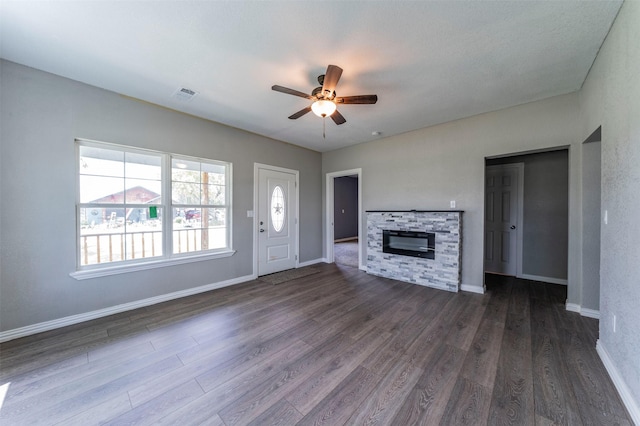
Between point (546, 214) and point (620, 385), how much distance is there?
3324 mm

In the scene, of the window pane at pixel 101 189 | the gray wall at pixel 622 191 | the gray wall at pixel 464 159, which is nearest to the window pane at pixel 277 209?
the gray wall at pixel 464 159

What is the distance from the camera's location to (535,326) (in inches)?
99.0

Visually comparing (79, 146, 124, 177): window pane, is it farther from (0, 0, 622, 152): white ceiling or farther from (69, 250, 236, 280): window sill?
(69, 250, 236, 280): window sill

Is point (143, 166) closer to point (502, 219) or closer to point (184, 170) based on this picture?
point (184, 170)

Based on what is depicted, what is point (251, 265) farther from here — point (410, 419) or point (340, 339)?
point (410, 419)

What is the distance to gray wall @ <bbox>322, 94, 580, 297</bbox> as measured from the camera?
9.73 ft

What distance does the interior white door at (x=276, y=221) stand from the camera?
4.50 metres

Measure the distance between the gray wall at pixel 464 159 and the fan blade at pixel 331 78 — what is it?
2.47 meters

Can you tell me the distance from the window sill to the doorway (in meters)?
0.77

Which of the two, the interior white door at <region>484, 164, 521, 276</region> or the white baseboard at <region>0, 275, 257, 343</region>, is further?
the interior white door at <region>484, 164, 521, 276</region>

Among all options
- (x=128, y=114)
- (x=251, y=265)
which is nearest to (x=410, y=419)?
(x=251, y=265)

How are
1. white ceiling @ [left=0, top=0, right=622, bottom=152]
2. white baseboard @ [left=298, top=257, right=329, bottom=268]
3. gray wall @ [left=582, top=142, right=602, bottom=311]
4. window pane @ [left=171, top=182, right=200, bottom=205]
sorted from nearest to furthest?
white ceiling @ [left=0, top=0, right=622, bottom=152], gray wall @ [left=582, top=142, right=602, bottom=311], window pane @ [left=171, top=182, right=200, bottom=205], white baseboard @ [left=298, top=257, right=329, bottom=268]

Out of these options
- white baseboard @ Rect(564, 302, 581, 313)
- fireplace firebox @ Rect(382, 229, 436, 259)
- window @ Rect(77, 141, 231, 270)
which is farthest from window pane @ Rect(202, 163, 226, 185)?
white baseboard @ Rect(564, 302, 581, 313)

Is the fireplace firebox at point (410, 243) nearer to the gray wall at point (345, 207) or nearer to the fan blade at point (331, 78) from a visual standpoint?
the fan blade at point (331, 78)
